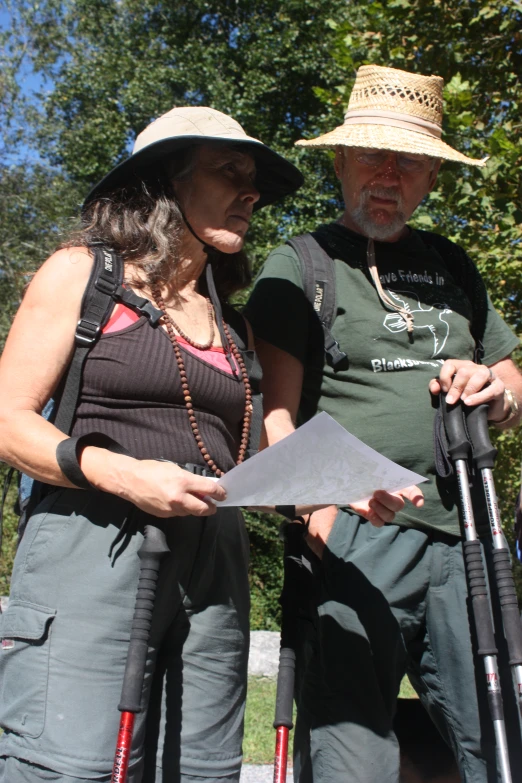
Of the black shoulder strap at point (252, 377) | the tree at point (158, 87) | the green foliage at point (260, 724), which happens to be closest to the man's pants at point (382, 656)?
the black shoulder strap at point (252, 377)

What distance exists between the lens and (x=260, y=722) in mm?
5121

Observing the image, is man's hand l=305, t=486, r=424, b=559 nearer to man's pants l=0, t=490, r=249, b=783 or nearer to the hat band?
man's pants l=0, t=490, r=249, b=783

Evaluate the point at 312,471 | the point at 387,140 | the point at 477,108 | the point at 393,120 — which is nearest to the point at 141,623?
the point at 312,471

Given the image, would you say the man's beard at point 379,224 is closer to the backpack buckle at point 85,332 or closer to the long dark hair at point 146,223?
the long dark hair at point 146,223

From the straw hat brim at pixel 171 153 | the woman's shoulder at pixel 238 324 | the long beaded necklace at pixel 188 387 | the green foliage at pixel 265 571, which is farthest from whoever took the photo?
the green foliage at pixel 265 571

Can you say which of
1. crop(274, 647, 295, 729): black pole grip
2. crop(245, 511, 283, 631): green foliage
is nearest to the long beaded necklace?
crop(274, 647, 295, 729): black pole grip

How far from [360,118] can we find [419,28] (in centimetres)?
318

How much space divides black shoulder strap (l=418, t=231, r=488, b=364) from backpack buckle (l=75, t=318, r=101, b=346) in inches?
53.8

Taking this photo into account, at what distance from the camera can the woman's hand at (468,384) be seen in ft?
7.66

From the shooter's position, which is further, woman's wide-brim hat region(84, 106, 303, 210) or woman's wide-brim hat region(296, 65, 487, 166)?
woman's wide-brim hat region(296, 65, 487, 166)

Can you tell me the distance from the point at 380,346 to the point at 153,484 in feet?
3.34

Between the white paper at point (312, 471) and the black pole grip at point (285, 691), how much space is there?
1.51ft

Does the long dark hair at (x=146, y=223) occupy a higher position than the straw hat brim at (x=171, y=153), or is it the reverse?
the straw hat brim at (x=171, y=153)

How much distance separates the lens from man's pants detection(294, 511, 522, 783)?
2277 millimetres
